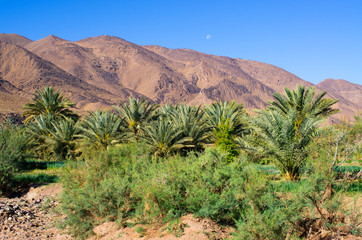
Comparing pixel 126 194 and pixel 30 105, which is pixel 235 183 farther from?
pixel 30 105

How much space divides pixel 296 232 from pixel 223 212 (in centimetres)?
158

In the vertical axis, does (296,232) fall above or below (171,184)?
below

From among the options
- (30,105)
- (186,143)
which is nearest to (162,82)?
(30,105)

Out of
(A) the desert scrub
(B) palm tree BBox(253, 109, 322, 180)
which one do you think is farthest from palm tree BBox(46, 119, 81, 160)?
(B) palm tree BBox(253, 109, 322, 180)

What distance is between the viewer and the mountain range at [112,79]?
8656 centimetres

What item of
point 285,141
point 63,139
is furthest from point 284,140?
point 63,139

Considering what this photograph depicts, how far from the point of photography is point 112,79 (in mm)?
→ 121938

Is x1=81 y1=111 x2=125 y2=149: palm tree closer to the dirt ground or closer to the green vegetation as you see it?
the green vegetation

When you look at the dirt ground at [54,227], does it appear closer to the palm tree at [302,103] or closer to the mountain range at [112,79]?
the palm tree at [302,103]

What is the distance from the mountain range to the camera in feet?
284

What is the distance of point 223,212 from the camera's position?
6.94 m

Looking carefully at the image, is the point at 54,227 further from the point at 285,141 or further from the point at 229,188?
the point at 285,141

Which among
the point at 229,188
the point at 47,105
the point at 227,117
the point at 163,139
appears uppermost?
the point at 47,105

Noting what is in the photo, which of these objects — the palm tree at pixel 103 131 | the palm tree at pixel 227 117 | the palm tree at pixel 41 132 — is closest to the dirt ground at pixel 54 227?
the palm tree at pixel 103 131
